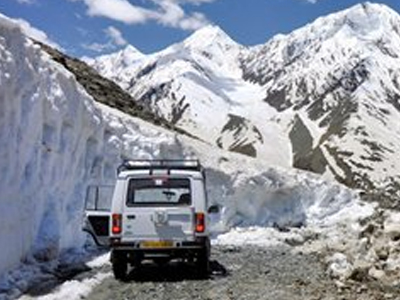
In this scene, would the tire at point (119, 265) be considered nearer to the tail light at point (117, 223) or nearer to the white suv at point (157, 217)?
the white suv at point (157, 217)

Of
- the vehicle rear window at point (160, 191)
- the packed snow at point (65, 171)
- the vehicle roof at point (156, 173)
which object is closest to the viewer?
the packed snow at point (65, 171)

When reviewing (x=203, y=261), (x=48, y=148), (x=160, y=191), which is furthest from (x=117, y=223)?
(x=48, y=148)

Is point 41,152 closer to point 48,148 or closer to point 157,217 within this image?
point 48,148

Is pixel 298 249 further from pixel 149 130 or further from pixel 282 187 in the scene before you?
pixel 282 187

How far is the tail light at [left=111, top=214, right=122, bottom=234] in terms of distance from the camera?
66.1 ft

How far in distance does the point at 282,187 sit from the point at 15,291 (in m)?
35.6

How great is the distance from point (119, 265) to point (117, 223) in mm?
1169

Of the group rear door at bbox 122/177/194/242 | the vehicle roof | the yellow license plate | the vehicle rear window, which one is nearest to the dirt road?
the yellow license plate

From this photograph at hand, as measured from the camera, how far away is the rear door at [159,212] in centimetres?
2011

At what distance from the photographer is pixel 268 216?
169 ft

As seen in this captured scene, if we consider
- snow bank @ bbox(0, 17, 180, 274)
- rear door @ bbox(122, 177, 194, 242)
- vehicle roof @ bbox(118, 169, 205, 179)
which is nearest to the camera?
snow bank @ bbox(0, 17, 180, 274)

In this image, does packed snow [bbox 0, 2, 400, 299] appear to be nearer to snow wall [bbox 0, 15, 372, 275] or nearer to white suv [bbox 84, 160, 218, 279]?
snow wall [bbox 0, 15, 372, 275]

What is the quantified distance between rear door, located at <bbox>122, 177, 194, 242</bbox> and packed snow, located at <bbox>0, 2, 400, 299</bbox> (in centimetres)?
167

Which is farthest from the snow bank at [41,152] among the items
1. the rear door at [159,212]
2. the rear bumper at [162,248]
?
the rear door at [159,212]
